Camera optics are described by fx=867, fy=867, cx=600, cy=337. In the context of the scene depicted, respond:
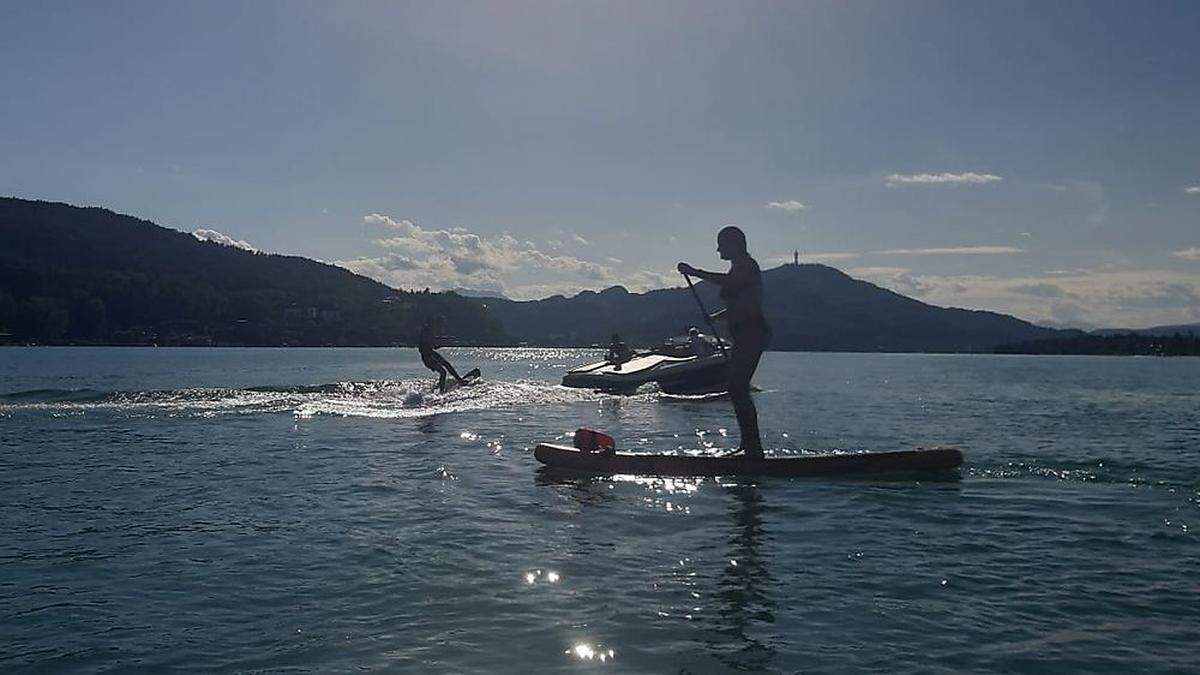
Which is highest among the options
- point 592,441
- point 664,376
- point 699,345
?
point 699,345

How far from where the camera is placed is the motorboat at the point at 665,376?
3538 centimetres

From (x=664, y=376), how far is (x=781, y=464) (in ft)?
71.0

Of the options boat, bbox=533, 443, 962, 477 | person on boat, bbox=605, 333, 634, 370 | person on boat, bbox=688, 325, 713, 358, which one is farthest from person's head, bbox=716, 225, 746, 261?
person on boat, bbox=605, 333, 634, 370

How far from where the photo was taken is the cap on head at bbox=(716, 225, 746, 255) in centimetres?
1440

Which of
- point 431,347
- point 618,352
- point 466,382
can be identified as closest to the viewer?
point 431,347

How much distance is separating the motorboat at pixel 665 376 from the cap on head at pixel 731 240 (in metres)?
20.4

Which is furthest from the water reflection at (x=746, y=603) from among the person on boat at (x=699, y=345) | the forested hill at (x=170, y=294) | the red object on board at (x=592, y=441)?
the forested hill at (x=170, y=294)

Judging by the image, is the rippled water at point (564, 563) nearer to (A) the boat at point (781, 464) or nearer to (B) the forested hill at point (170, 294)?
(A) the boat at point (781, 464)

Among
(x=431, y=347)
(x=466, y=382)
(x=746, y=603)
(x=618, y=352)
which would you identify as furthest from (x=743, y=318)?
(x=618, y=352)

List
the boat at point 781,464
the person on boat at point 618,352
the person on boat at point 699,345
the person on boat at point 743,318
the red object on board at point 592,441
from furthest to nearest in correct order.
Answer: the person on boat at point 618,352
the person on boat at point 699,345
the red object on board at point 592,441
the person on boat at point 743,318
the boat at point 781,464

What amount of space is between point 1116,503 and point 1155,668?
6885mm

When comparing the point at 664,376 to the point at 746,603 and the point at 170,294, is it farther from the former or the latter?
the point at 170,294

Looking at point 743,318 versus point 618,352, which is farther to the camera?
point 618,352

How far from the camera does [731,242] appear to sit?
14469 millimetres
